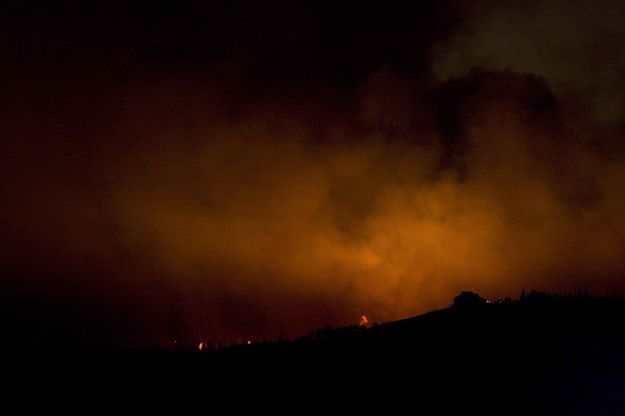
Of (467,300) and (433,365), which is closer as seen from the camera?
(433,365)

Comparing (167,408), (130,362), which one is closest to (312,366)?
(167,408)

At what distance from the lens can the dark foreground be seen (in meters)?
8.72

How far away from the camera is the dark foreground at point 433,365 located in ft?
28.6

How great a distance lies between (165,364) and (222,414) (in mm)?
1587

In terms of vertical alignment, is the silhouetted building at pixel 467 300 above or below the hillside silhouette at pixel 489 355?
above

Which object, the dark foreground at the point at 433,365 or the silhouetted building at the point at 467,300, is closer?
the dark foreground at the point at 433,365

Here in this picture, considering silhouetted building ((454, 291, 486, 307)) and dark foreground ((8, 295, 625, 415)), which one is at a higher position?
silhouetted building ((454, 291, 486, 307))

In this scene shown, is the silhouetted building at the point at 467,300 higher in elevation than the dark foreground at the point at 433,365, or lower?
higher

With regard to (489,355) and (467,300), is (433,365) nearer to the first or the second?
(489,355)

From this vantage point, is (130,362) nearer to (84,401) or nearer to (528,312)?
(84,401)

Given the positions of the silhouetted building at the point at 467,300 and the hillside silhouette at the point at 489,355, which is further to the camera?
the silhouetted building at the point at 467,300

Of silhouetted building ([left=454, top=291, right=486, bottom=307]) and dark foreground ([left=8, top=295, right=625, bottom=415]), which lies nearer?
dark foreground ([left=8, top=295, right=625, bottom=415])

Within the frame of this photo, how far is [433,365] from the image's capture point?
369 inches

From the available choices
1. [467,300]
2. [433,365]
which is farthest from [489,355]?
[467,300]
